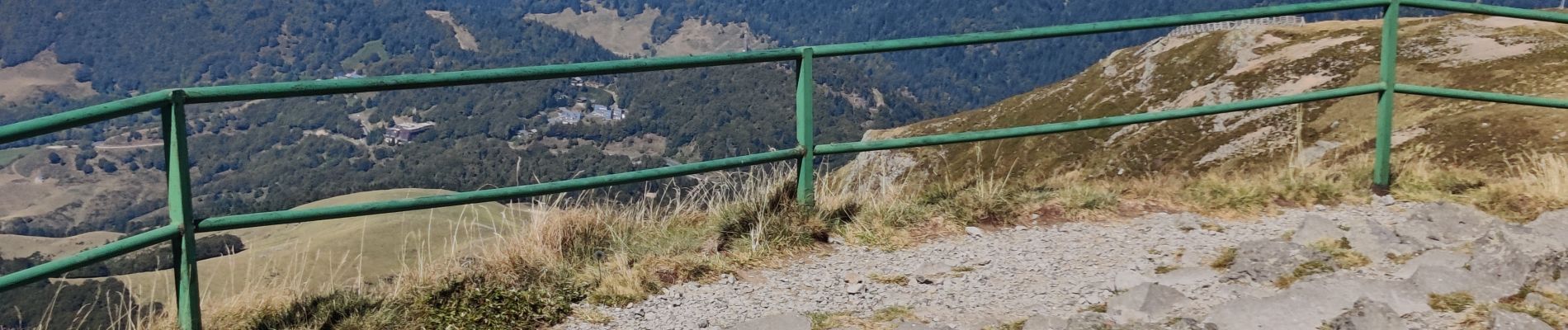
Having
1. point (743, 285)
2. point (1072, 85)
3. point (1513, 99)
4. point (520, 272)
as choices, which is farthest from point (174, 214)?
point (1072, 85)

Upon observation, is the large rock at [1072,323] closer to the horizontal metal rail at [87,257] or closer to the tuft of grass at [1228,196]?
the tuft of grass at [1228,196]

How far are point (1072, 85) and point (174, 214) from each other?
189 feet

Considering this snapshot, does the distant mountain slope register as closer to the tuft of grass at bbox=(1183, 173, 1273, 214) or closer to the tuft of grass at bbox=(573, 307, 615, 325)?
the tuft of grass at bbox=(1183, 173, 1273, 214)

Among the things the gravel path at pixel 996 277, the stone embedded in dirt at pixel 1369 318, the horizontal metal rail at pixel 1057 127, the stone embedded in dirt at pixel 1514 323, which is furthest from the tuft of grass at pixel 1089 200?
the stone embedded in dirt at pixel 1514 323

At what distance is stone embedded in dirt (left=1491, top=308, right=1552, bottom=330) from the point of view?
13.7 feet

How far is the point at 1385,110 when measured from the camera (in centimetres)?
744

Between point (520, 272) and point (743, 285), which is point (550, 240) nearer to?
point (520, 272)

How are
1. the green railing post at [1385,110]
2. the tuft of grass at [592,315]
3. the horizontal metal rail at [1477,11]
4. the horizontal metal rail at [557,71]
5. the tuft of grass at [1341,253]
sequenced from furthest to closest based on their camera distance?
the green railing post at [1385,110] < the horizontal metal rail at [1477,11] < the tuft of grass at [1341,253] < the tuft of grass at [592,315] < the horizontal metal rail at [557,71]

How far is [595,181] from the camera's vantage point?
5770mm

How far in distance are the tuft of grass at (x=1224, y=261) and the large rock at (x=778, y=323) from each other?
6.38 feet

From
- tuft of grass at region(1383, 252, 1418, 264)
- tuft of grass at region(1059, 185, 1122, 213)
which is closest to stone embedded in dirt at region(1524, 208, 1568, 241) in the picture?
tuft of grass at region(1383, 252, 1418, 264)

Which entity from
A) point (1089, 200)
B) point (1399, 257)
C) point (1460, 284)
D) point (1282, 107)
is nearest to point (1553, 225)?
point (1399, 257)

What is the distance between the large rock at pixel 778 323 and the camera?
16.7ft

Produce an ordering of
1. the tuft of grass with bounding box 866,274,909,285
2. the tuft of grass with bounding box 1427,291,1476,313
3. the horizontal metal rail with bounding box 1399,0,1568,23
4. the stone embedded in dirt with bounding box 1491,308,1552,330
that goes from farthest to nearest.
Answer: the horizontal metal rail with bounding box 1399,0,1568,23 → the tuft of grass with bounding box 866,274,909,285 → the tuft of grass with bounding box 1427,291,1476,313 → the stone embedded in dirt with bounding box 1491,308,1552,330
